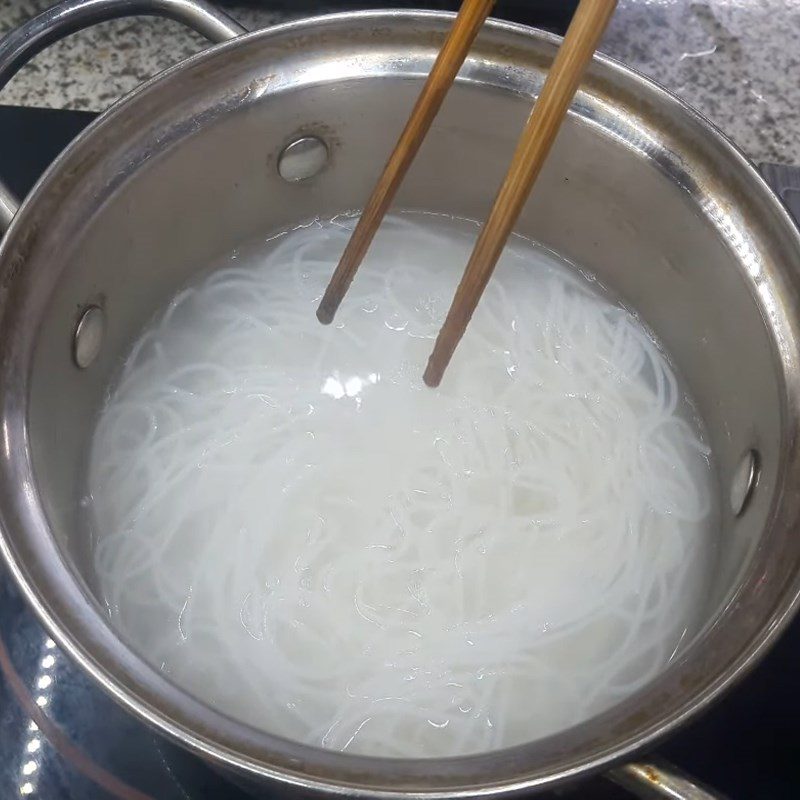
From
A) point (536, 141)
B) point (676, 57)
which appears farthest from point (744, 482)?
point (676, 57)

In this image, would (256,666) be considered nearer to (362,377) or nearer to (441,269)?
(362,377)

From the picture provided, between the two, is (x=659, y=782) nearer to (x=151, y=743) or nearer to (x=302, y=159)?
(x=151, y=743)

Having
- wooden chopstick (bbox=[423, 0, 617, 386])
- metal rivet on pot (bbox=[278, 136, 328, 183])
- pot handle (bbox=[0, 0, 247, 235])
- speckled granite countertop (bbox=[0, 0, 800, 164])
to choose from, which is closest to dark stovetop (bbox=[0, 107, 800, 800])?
pot handle (bbox=[0, 0, 247, 235])

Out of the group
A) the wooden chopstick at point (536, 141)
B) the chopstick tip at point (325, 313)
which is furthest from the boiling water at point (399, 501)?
the wooden chopstick at point (536, 141)

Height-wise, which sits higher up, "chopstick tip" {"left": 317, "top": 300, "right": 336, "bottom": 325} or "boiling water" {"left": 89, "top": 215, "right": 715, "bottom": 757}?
"chopstick tip" {"left": 317, "top": 300, "right": 336, "bottom": 325}

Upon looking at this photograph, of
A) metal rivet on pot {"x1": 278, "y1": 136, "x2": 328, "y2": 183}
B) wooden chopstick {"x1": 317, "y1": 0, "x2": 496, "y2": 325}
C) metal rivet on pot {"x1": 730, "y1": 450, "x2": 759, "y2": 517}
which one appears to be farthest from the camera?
metal rivet on pot {"x1": 278, "y1": 136, "x2": 328, "y2": 183}

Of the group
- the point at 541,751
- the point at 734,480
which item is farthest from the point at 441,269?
the point at 541,751

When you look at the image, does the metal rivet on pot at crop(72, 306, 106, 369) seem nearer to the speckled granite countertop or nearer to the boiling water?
the boiling water
